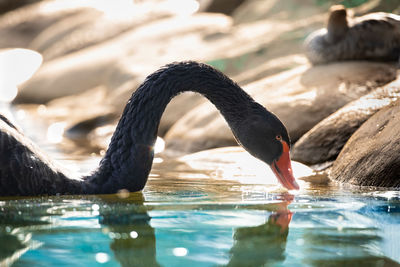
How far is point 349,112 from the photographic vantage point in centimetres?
591

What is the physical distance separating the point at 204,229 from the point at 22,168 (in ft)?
4.32

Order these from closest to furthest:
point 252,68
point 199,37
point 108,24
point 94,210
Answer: point 94,210, point 252,68, point 199,37, point 108,24

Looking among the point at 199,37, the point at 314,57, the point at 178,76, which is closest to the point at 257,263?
the point at 178,76

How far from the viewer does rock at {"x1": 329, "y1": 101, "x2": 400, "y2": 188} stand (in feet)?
15.0

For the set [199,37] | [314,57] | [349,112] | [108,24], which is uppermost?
[108,24]

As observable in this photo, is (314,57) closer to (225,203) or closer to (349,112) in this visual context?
(349,112)

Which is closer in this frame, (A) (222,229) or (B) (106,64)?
(A) (222,229)

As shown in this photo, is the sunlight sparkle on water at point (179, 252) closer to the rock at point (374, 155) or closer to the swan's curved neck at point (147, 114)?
the swan's curved neck at point (147, 114)

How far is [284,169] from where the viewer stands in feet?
14.3

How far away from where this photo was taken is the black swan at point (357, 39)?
24.5 ft

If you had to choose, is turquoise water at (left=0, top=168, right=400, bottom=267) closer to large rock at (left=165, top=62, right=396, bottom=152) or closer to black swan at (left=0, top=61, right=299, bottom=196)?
black swan at (left=0, top=61, right=299, bottom=196)

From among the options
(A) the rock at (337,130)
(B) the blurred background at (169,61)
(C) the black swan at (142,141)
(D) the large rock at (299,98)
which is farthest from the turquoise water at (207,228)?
(B) the blurred background at (169,61)

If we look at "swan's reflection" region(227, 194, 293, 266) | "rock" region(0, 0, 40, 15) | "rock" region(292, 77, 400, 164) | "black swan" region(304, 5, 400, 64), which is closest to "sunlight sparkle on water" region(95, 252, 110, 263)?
Answer: "swan's reflection" region(227, 194, 293, 266)

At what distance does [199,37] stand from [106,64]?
1.76 m
